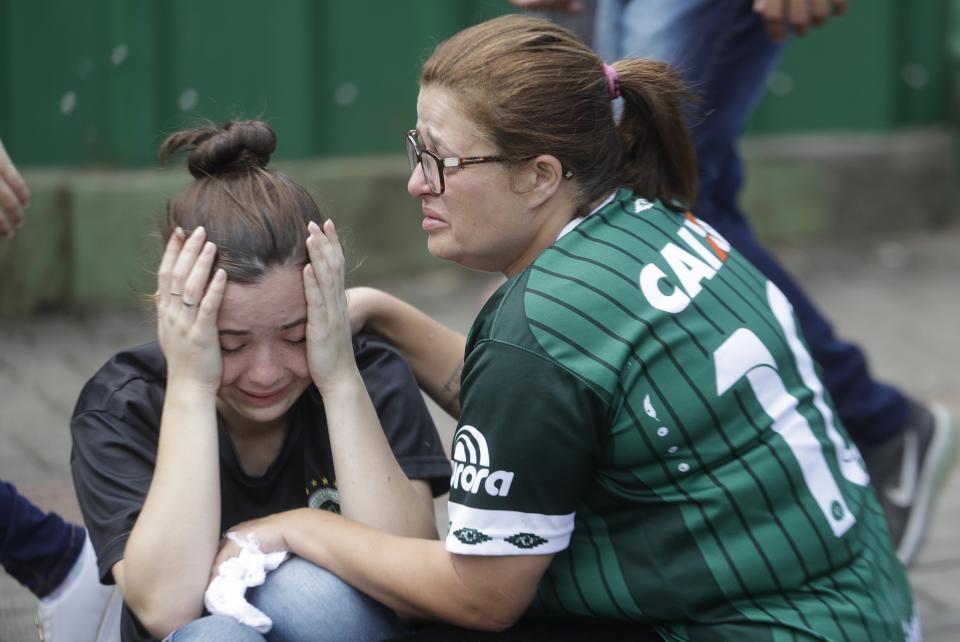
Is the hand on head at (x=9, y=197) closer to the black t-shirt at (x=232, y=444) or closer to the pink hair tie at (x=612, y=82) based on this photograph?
the black t-shirt at (x=232, y=444)

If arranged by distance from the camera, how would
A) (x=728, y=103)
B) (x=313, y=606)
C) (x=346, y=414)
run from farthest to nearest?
(x=728, y=103) → (x=346, y=414) → (x=313, y=606)

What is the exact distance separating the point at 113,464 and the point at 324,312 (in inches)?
16.3

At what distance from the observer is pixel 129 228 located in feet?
16.2

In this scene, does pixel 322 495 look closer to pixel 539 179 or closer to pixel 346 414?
pixel 346 414

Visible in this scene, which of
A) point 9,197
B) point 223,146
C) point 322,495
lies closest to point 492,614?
point 322,495

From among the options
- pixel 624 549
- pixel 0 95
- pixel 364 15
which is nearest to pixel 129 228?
pixel 0 95

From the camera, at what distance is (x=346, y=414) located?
7.22ft

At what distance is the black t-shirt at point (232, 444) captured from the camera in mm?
2211

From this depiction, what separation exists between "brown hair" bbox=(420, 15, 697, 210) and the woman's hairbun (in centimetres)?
33

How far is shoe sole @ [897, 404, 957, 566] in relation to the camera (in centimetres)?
320

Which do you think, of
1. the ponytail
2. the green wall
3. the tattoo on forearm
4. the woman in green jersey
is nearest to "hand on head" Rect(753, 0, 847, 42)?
the ponytail

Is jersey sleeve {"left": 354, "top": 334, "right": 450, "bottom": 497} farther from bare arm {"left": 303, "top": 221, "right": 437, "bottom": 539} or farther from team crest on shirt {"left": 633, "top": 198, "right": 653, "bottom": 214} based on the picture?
team crest on shirt {"left": 633, "top": 198, "right": 653, "bottom": 214}

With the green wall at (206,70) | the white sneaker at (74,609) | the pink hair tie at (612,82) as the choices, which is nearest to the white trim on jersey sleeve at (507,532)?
the pink hair tie at (612,82)

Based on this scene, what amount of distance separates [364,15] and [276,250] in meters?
3.37
